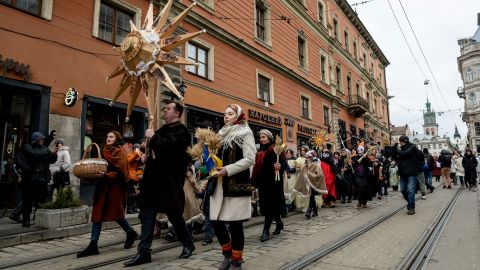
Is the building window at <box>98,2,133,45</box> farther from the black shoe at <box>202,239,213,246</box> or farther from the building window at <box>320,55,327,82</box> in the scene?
the building window at <box>320,55,327,82</box>

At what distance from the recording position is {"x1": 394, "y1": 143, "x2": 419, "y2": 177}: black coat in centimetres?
888

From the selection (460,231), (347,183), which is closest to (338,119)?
(347,183)

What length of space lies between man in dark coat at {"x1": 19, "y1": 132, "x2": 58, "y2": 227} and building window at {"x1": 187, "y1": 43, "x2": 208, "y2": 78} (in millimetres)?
7191

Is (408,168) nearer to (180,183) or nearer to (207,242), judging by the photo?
(207,242)

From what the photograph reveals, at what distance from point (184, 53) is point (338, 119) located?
18.0 meters

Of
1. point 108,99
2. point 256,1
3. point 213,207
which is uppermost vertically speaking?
point 256,1

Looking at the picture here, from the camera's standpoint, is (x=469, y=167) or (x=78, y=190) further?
(x=469, y=167)

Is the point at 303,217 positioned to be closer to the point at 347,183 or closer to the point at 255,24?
the point at 347,183

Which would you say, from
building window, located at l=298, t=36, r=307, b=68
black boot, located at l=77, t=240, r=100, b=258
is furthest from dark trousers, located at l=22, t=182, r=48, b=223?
building window, located at l=298, t=36, r=307, b=68

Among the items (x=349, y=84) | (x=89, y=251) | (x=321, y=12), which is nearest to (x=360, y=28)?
(x=349, y=84)

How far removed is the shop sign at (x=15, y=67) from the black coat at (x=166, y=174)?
6280 mm

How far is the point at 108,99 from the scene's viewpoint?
1077cm

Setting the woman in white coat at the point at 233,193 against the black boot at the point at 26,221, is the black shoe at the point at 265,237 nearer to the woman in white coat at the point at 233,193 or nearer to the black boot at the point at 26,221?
the woman in white coat at the point at 233,193

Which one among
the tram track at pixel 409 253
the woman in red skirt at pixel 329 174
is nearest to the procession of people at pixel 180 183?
the tram track at pixel 409 253
